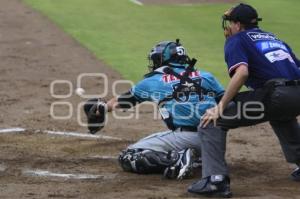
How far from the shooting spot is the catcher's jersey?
277 inches

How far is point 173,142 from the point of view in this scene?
722 centimetres

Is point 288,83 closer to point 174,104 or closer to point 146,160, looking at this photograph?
point 174,104

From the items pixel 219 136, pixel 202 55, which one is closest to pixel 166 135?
pixel 219 136

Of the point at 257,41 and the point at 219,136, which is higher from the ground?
the point at 257,41

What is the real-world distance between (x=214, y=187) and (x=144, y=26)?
9179 millimetres

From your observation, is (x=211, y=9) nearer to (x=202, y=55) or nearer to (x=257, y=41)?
(x=202, y=55)

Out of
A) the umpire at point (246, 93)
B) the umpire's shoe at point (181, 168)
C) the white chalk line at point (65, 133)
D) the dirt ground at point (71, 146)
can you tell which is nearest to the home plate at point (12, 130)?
the white chalk line at point (65, 133)

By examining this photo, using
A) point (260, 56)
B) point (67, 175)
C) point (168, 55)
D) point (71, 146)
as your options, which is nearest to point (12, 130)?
point (71, 146)

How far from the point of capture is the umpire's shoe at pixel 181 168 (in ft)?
22.7

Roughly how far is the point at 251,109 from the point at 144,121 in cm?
349

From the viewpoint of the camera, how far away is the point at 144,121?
9.80 metres

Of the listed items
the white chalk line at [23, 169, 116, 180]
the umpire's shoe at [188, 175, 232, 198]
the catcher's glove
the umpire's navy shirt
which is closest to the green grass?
the catcher's glove

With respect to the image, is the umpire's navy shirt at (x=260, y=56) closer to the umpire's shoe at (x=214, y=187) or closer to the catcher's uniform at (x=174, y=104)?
the catcher's uniform at (x=174, y=104)

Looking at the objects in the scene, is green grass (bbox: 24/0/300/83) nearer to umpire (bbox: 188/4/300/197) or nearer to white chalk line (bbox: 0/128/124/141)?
white chalk line (bbox: 0/128/124/141)
